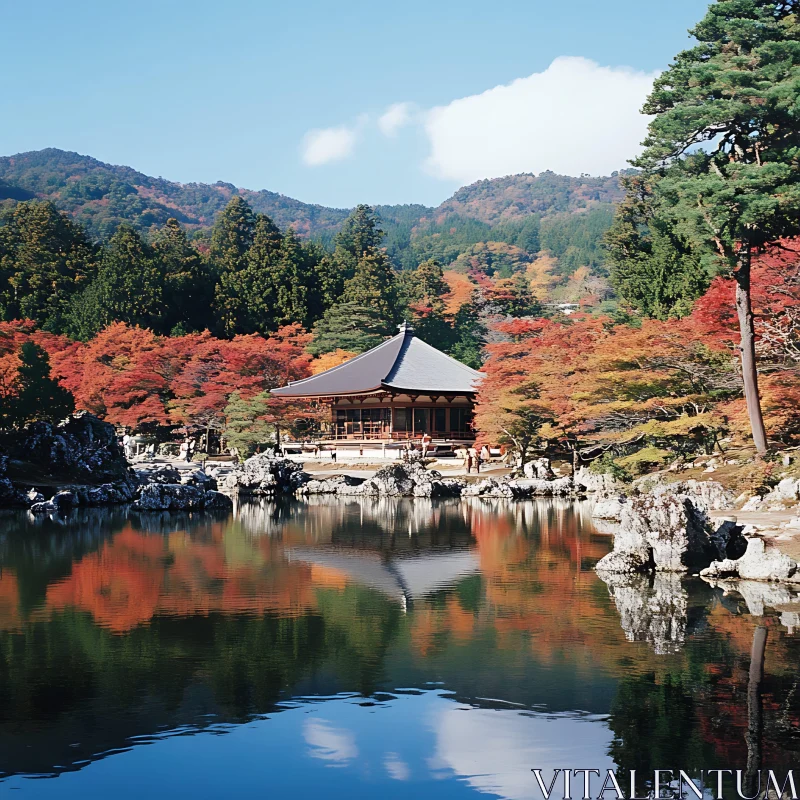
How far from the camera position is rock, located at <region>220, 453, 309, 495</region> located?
24312mm

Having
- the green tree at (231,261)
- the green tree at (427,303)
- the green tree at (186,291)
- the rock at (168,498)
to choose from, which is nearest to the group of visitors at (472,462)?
the rock at (168,498)

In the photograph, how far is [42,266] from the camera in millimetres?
49469

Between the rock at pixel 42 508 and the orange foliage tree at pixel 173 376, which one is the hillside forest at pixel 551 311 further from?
the rock at pixel 42 508

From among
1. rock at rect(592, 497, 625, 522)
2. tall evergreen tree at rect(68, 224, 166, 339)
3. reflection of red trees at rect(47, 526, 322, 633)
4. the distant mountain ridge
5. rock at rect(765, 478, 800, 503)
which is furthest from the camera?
the distant mountain ridge

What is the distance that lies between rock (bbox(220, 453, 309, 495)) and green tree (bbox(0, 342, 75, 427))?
4.83 metres

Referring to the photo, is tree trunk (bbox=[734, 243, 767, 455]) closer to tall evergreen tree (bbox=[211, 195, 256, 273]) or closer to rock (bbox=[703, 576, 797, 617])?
rock (bbox=[703, 576, 797, 617])

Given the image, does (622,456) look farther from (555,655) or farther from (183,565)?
(555,655)

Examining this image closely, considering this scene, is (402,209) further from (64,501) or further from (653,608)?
(653,608)

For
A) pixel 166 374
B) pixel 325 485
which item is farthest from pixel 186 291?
pixel 325 485

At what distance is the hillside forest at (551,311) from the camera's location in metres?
16.9

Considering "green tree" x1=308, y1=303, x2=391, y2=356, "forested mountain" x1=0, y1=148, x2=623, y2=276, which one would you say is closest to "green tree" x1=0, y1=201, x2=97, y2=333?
"green tree" x1=308, y1=303, x2=391, y2=356

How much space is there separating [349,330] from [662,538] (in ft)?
110

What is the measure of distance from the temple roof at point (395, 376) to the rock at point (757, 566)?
68.1ft

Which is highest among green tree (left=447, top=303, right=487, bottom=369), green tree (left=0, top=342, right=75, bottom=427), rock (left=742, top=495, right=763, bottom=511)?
green tree (left=447, top=303, right=487, bottom=369)
